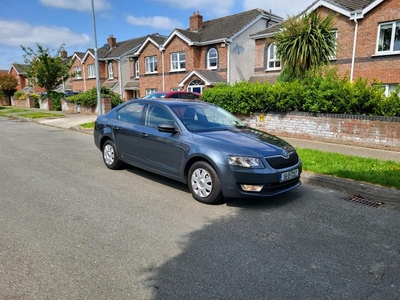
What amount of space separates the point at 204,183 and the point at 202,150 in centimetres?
51

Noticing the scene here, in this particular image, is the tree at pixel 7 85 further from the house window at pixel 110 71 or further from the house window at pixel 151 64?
the house window at pixel 151 64

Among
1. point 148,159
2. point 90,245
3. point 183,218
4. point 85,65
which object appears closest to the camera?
point 90,245

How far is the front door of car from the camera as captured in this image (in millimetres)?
5168

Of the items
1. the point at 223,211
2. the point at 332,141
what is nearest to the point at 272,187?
the point at 223,211

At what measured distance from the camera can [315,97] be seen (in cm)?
994

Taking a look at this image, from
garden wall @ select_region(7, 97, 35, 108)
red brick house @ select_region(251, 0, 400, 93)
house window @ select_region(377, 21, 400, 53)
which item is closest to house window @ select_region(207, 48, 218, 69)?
red brick house @ select_region(251, 0, 400, 93)

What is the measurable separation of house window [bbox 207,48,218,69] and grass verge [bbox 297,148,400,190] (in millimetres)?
17305

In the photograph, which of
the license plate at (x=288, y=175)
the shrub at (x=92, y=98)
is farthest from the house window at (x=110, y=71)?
the license plate at (x=288, y=175)

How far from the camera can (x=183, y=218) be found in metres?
A: 4.23

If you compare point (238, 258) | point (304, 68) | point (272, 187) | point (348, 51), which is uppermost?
point (348, 51)

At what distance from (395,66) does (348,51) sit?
242 cm

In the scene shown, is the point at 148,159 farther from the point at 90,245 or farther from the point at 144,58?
the point at 144,58

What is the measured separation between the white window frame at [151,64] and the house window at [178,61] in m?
2.48

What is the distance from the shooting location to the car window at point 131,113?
241 inches
